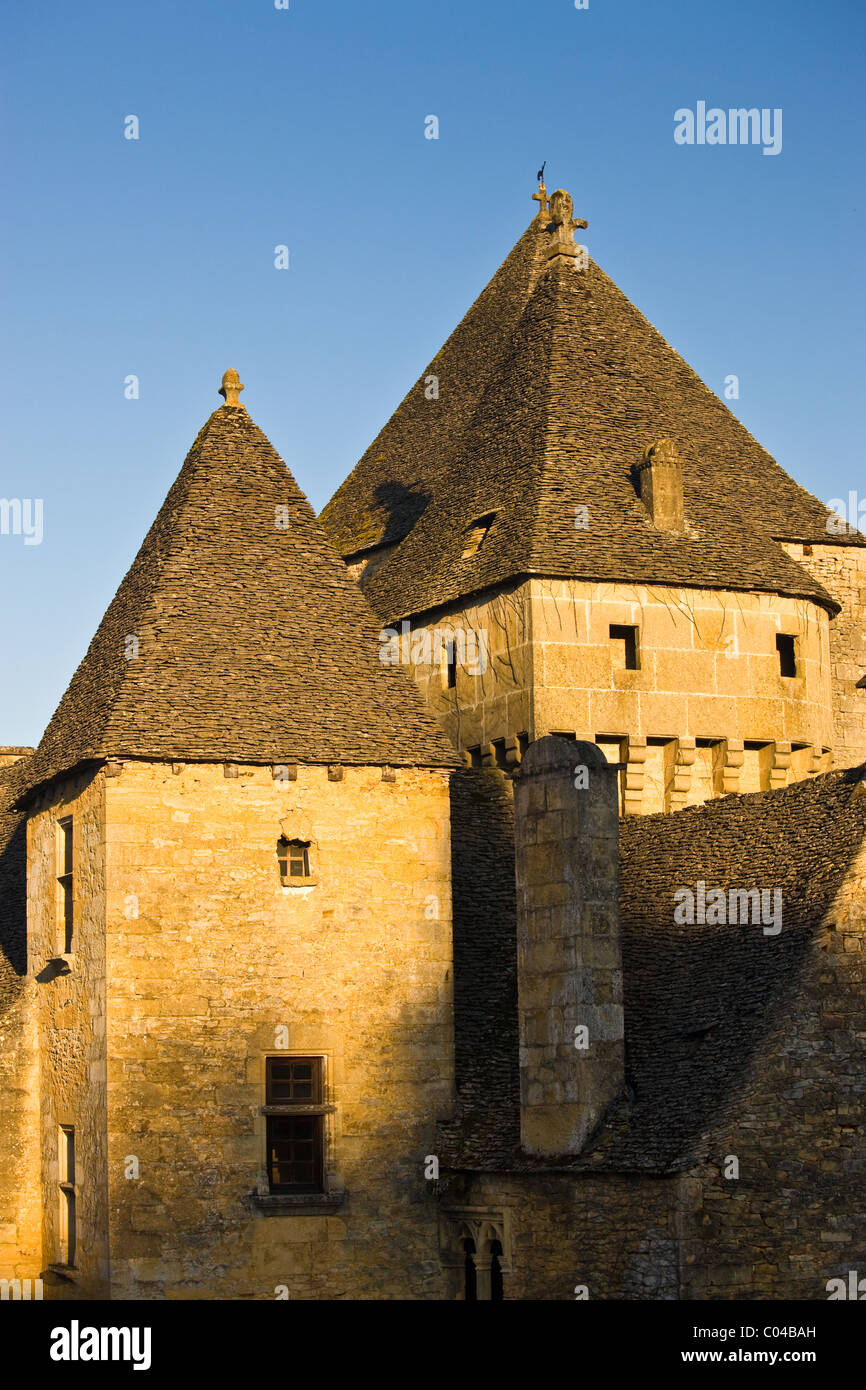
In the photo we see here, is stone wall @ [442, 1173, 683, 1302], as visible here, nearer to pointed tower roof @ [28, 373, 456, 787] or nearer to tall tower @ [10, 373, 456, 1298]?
tall tower @ [10, 373, 456, 1298]

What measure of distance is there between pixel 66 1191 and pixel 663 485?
1427cm

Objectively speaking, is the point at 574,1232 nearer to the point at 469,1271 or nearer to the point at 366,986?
the point at 469,1271

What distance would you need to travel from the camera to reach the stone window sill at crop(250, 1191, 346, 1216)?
2673 centimetres

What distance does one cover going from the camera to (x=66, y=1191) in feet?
93.1

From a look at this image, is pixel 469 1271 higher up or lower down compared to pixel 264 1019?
lower down

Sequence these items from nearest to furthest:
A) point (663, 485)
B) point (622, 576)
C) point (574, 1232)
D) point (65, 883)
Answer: point (574, 1232) → point (65, 883) → point (622, 576) → point (663, 485)

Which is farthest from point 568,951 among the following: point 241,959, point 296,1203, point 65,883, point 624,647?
point 624,647

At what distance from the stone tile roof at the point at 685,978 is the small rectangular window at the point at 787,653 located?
5.12 metres

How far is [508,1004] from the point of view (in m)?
29.2

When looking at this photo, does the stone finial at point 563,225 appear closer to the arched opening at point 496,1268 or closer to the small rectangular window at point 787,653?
the small rectangular window at point 787,653

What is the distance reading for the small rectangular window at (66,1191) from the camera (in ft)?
92.4

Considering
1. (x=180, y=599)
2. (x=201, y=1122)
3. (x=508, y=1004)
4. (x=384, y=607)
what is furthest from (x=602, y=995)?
(x=384, y=607)

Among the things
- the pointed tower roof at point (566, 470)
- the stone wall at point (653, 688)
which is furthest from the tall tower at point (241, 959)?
the pointed tower roof at point (566, 470)

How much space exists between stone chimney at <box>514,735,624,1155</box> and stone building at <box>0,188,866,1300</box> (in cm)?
5
